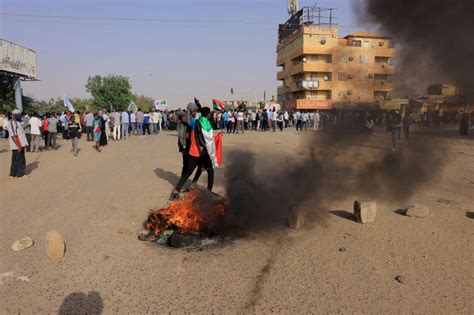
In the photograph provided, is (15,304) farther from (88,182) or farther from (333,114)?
(333,114)

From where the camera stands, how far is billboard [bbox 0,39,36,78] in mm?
31438

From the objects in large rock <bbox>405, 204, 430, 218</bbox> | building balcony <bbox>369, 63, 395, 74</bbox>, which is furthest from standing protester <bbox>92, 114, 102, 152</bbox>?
large rock <bbox>405, 204, 430, 218</bbox>

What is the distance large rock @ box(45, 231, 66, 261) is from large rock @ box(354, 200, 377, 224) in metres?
3.85

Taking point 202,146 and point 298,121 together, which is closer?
point 202,146

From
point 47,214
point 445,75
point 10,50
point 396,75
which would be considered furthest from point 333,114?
point 10,50

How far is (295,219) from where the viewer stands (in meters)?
5.00

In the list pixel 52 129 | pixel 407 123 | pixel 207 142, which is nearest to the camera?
pixel 207 142

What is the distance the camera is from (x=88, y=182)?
822 centimetres

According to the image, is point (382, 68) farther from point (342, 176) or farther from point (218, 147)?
point (218, 147)

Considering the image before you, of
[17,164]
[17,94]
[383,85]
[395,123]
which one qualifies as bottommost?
[17,164]

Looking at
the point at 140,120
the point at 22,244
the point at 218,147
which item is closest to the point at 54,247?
the point at 22,244

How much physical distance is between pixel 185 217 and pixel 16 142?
6017mm

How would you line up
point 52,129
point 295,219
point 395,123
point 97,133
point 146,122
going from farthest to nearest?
point 146,122 → point 52,129 → point 97,133 → point 395,123 → point 295,219

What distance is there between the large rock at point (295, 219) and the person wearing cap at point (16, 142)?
6.97 metres
